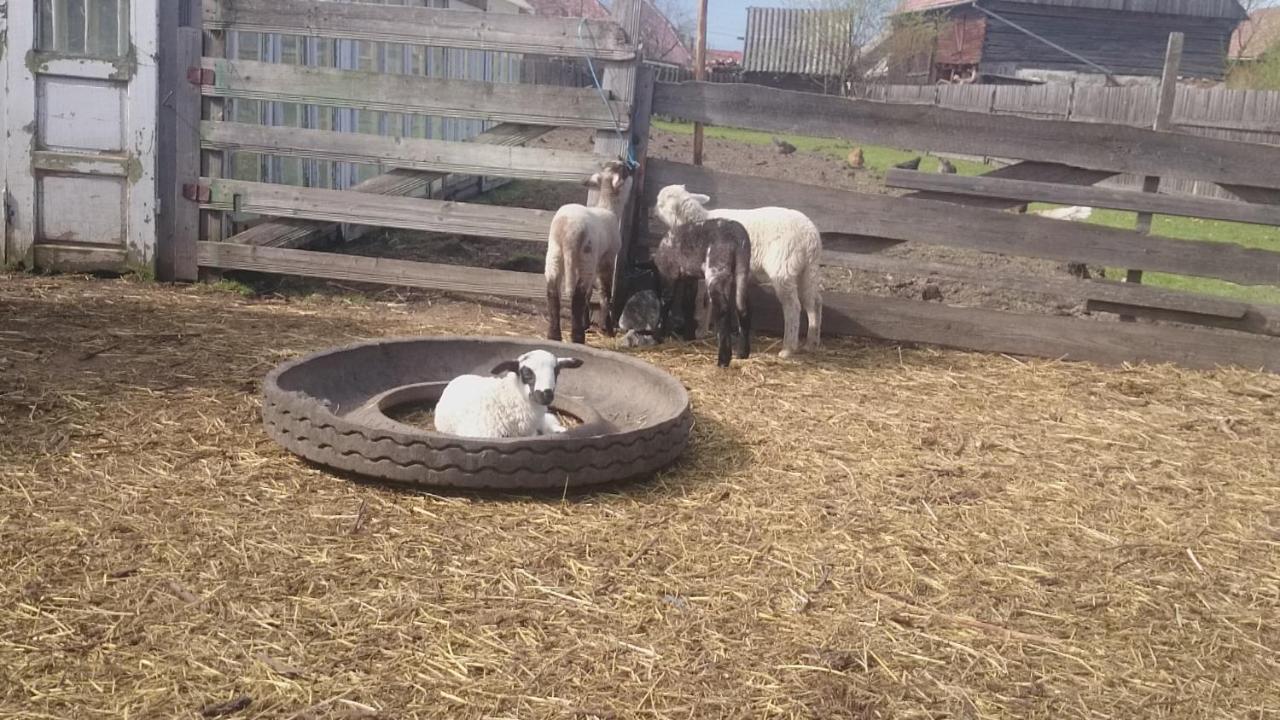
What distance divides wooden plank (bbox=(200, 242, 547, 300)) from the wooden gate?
0.01 metres

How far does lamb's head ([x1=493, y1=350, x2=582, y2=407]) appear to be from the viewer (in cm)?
481

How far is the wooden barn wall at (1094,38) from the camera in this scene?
36406 millimetres

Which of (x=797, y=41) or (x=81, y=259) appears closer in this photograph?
(x=81, y=259)

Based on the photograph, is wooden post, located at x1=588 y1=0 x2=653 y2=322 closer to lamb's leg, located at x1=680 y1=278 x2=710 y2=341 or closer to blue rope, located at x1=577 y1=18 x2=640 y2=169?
blue rope, located at x1=577 y1=18 x2=640 y2=169

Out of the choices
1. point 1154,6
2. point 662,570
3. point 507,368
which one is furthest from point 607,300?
point 1154,6

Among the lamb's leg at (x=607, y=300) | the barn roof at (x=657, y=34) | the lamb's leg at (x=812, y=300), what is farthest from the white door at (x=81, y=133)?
the barn roof at (x=657, y=34)

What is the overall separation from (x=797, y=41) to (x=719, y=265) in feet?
110

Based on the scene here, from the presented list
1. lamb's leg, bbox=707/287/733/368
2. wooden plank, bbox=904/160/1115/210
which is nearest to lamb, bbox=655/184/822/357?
lamb's leg, bbox=707/287/733/368

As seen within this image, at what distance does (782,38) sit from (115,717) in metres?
38.6

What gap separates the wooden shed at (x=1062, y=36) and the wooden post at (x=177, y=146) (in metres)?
31.3

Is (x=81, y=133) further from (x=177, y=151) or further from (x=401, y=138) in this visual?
(x=401, y=138)

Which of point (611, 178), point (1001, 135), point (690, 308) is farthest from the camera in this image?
point (1001, 135)

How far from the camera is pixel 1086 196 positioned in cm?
791

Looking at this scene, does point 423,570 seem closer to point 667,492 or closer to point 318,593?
point 318,593
